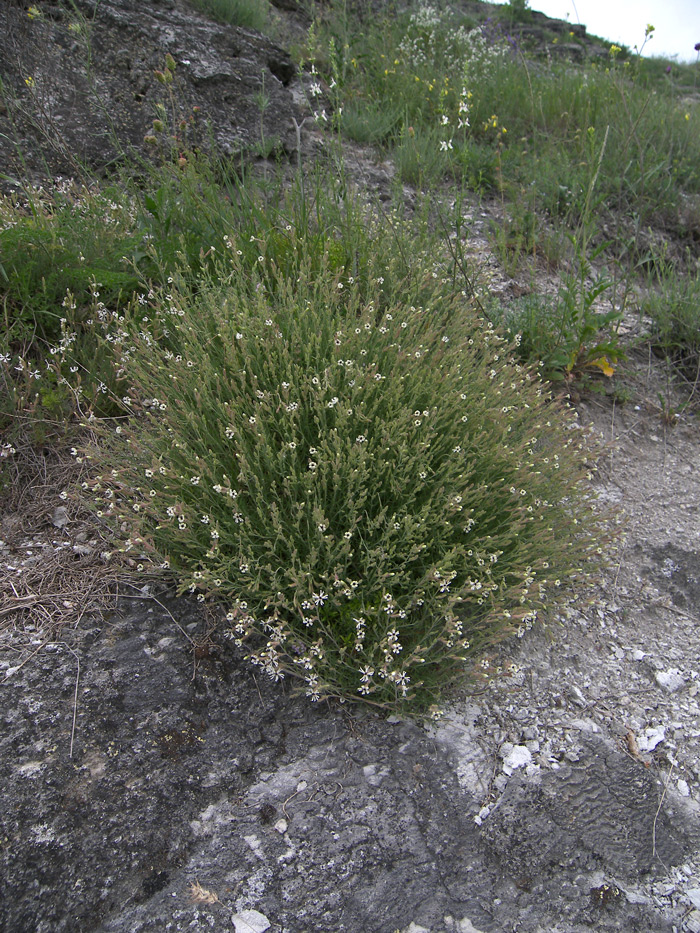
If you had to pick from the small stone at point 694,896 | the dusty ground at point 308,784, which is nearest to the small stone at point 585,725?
the dusty ground at point 308,784

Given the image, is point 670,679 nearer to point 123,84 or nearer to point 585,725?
point 585,725

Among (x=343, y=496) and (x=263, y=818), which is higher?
(x=343, y=496)

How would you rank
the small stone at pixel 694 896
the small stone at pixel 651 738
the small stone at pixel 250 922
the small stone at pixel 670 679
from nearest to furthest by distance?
1. the small stone at pixel 250 922
2. the small stone at pixel 694 896
3. the small stone at pixel 651 738
4. the small stone at pixel 670 679

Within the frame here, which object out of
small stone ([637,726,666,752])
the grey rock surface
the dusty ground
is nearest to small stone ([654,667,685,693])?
the dusty ground

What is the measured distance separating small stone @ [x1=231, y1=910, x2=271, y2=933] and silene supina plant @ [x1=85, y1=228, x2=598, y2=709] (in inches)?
23.5

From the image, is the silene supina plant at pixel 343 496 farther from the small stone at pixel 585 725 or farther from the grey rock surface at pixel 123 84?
the grey rock surface at pixel 123 84

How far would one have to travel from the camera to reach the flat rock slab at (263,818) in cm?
164

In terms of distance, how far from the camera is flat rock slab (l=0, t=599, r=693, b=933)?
64.7 inches

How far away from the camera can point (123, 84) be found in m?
4.55

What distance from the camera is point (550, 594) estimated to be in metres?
2.57

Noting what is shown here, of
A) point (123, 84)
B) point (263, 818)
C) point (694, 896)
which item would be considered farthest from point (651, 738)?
point (123, 84)

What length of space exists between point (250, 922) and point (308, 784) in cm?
40

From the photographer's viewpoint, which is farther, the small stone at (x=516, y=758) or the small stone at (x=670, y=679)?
the small stone at (x=670, y=679)

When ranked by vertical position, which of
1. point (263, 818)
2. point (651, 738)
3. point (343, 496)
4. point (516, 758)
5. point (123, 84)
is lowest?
point (263, 818)
